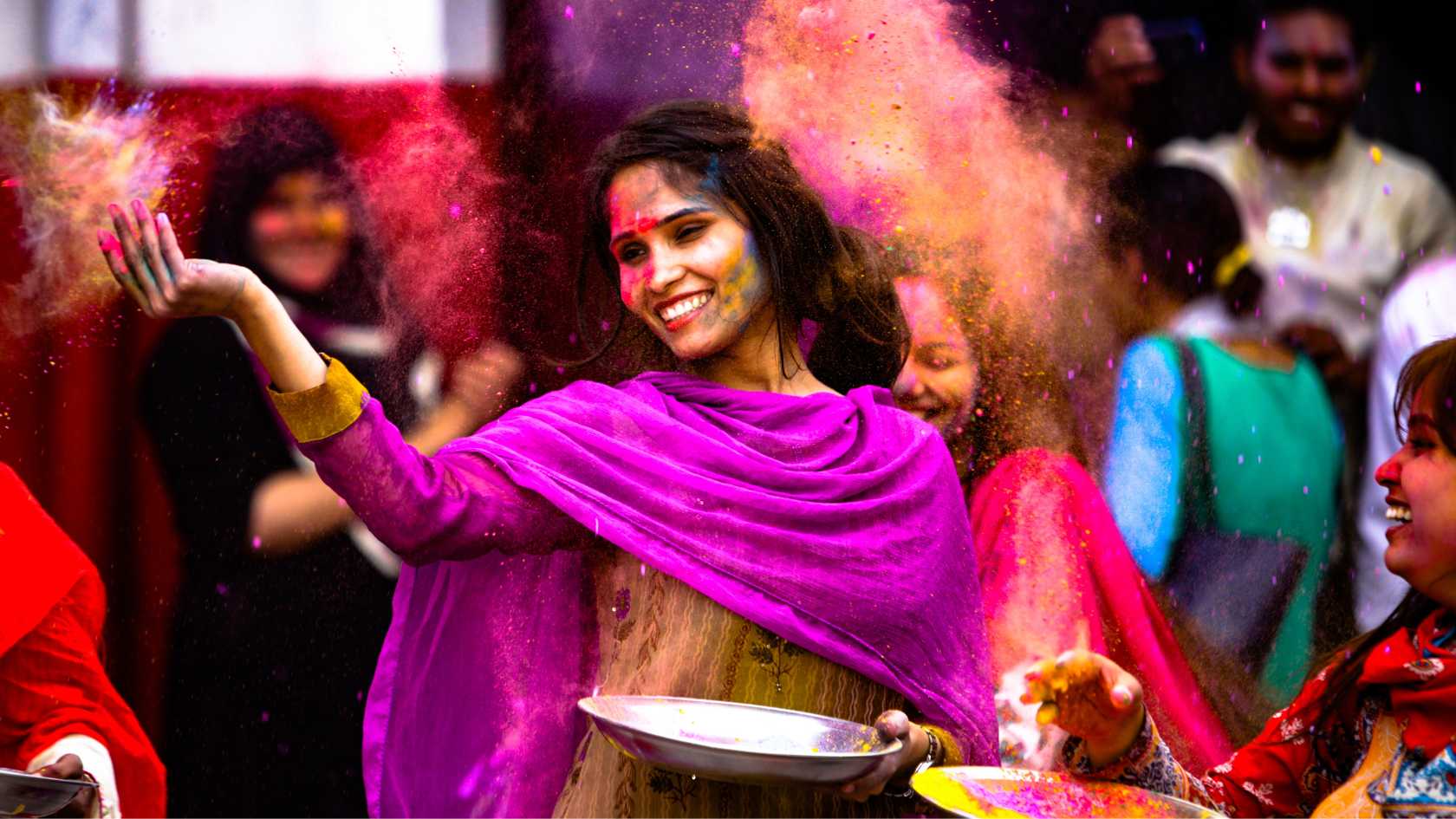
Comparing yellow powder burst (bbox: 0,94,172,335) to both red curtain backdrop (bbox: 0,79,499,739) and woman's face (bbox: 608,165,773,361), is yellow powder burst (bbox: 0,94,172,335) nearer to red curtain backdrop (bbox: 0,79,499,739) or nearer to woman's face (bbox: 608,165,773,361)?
red curtain backdrop (bbox: 0,79,499,739)

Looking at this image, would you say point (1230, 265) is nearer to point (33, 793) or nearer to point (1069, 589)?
point (1069, 589)

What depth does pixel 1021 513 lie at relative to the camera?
9.18 ft

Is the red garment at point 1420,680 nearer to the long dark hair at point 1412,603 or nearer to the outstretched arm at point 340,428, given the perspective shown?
the long dark hair at point 1412,603

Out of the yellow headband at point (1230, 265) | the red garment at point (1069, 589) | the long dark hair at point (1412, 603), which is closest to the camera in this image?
the long dark hair at point (1412, 603)

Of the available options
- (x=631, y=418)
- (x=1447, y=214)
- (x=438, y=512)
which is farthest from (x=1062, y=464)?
(x=1447, y=214)

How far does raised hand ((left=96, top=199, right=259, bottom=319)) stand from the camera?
234 cm

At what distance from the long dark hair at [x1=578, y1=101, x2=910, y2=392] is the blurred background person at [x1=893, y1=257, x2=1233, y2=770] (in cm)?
9

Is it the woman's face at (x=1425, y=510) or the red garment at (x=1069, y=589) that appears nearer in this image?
the woman's face at (x=1425, y=510)

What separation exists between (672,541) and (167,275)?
34.5 inches

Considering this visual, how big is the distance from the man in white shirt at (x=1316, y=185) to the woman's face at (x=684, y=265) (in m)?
1.23

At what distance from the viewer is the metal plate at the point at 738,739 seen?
7.00 ft

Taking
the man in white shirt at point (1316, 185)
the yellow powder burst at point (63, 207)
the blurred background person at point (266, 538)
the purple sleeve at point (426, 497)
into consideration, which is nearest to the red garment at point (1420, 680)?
the man in white shirt at point (1316, 185)

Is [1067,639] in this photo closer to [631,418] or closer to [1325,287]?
[631,418]

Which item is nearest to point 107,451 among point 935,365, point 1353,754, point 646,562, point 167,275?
point 167,275
